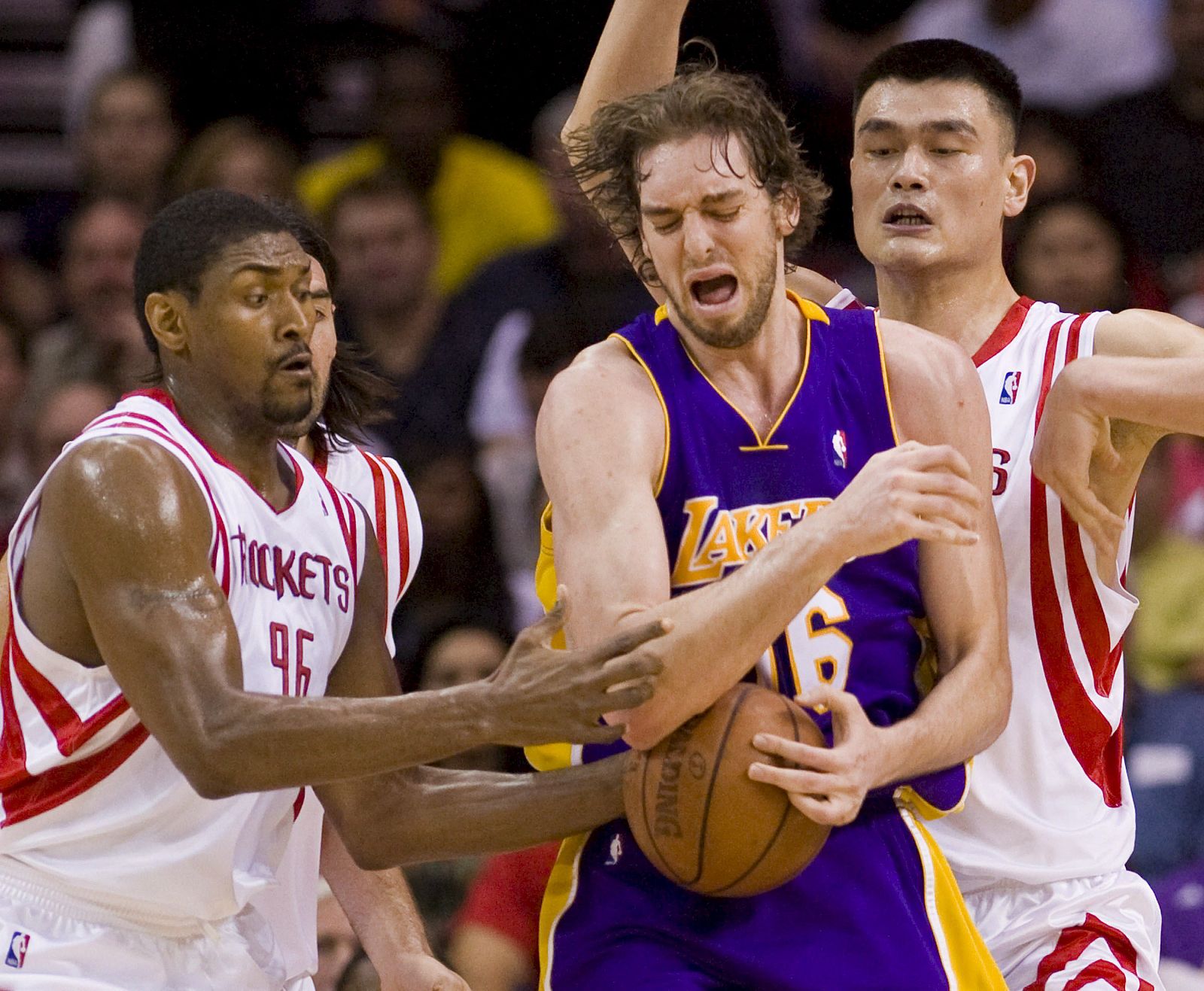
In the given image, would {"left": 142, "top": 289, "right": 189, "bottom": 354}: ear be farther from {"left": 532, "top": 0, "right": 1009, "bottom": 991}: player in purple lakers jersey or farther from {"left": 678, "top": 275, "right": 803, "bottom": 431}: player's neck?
{"left": 678, "top": 275, "right": 803, "bottom": 431}: player's neck

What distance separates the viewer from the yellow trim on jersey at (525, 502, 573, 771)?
14.7ft

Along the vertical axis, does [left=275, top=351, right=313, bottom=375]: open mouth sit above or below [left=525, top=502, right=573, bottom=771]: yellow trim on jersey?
above

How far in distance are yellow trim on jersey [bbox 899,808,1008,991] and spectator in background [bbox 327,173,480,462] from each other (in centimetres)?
524

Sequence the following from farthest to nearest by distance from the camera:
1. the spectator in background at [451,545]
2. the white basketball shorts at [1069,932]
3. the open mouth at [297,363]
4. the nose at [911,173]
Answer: the spectator in background at [451,545]
the nose at [911,173]
the white basketball shorts at [1069,932]
the open mouth at [297,363]

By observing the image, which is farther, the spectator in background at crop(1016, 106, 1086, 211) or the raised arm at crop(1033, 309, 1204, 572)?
the spectator in background at crop(1016, 106, 1086, 211)

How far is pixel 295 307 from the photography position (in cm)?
438

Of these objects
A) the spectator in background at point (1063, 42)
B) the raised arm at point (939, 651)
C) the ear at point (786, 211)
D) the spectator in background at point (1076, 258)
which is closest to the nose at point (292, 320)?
the ear at point (786, 211)

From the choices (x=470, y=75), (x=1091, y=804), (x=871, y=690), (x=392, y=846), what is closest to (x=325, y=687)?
(x=392, y=846)

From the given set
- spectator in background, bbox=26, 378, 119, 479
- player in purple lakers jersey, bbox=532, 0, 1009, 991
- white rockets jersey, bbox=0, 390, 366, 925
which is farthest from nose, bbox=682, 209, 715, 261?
spectator in background, bbox=26, 378, 119, 479

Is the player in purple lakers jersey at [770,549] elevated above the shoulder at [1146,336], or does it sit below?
below

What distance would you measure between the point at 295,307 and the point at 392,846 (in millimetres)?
1217

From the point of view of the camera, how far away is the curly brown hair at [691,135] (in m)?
4.32

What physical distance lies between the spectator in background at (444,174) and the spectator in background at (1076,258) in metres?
2.74

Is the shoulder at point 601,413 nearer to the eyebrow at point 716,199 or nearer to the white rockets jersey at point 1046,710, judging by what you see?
the eyebrow at point 716,199
